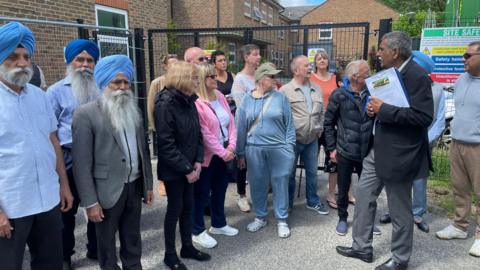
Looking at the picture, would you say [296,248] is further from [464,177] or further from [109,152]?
[109,152]

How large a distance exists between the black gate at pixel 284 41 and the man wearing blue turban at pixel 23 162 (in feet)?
12.3

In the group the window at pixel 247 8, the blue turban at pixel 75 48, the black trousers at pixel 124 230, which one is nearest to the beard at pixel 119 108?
the black trousers at pixel 124 230

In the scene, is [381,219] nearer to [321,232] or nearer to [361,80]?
[321,232]

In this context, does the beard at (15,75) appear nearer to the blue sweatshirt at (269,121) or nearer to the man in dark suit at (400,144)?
the blue sweatshirt at (269,121)

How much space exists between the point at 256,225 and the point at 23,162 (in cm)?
273

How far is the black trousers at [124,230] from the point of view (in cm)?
272

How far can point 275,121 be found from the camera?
12.9 ft

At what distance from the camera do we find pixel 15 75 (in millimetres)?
2121

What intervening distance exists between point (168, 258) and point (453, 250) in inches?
118

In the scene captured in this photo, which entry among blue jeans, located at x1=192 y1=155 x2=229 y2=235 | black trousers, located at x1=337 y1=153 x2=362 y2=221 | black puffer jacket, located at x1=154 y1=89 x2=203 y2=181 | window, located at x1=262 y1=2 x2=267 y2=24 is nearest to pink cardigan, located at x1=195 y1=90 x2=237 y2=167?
blue jeans, located at x1=192 y1=155 x2=229 y2=235

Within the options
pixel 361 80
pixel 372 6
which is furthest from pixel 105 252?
pixel 372 6

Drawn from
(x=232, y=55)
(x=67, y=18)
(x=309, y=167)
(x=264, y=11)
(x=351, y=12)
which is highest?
(x=351, y=12)

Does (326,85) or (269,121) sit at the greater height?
(326,85)

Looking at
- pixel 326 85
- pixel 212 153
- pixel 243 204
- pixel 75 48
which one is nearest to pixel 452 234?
pixel 326 85
